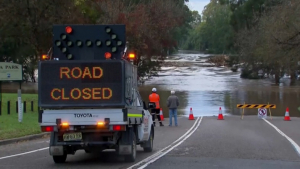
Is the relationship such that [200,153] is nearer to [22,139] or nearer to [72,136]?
[72,136]

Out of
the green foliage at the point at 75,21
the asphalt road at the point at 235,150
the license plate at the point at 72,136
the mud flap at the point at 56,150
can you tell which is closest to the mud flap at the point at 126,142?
the asphalt road at the point at 235,150

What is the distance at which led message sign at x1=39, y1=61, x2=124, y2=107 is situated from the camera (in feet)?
39.4

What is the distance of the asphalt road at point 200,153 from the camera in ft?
40.7

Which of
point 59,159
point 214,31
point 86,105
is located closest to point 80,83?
point 86,105

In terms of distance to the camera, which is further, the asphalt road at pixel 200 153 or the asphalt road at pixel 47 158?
the asphalt road at pixel 200 153

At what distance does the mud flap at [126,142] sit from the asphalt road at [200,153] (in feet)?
1.05

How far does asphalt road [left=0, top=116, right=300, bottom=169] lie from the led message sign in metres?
1.54

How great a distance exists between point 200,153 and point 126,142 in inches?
120

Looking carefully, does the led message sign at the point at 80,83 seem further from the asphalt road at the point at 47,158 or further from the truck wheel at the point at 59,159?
the asphalt road at the point at 47,158

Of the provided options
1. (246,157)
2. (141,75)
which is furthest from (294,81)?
(246,157)

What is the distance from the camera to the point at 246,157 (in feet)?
45.4

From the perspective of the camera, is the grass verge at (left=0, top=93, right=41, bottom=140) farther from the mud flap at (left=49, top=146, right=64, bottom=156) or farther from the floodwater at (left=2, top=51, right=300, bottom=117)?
the floodwater at (left=2, top=51, right=300, bottom=117)

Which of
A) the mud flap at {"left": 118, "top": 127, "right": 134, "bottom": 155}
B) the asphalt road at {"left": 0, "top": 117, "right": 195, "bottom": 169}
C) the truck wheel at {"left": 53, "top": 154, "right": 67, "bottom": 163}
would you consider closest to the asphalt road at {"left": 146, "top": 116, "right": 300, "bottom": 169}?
the mud flap at {"left": 118, "top": 127, "right": 134, "bottom": 155}

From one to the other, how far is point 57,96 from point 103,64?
4.19 feet
